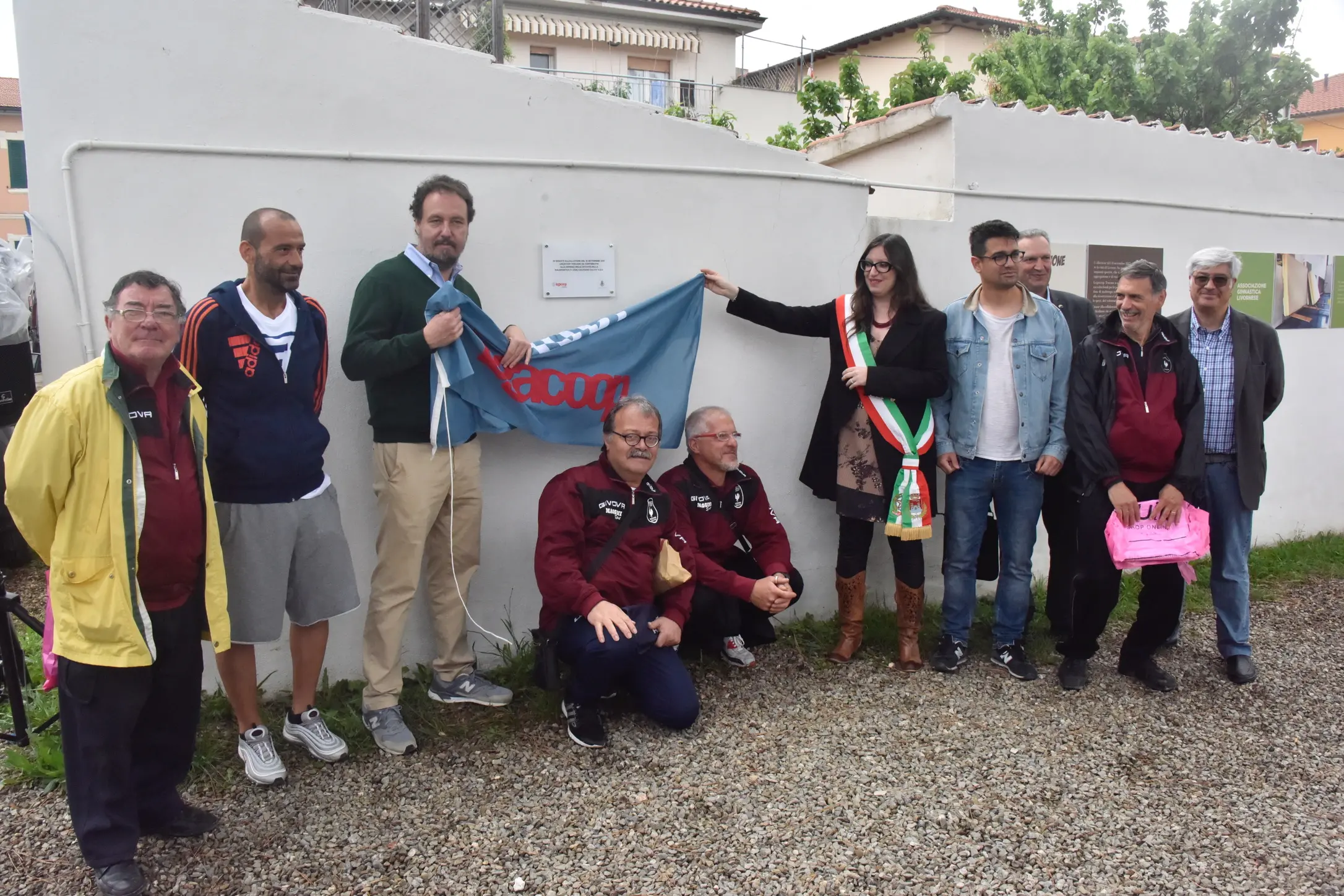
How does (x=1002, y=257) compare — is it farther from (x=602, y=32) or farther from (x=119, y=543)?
(x=602, y=32)

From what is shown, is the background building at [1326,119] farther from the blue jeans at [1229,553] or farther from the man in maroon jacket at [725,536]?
the man in maroon jacket at [725,536]

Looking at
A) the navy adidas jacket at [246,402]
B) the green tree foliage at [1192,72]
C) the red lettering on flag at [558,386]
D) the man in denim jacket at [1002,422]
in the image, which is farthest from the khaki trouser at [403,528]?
the green tree foliage at [1192,72]

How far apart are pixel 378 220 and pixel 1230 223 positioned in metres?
5.76

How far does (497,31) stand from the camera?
4.84 metres

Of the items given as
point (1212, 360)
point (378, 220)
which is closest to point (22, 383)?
point (378, 220)

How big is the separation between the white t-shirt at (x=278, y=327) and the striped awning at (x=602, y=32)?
21.7 m

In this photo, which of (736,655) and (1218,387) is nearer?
(1218,387)

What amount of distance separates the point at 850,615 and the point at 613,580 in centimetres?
140

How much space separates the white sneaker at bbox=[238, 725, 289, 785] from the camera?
345 cm

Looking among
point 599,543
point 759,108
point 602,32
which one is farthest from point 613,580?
point 759,108

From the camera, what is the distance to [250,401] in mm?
3301

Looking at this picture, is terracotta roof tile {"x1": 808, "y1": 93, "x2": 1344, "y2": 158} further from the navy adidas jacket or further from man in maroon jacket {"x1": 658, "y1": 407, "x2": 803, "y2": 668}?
the navy adidas jacket

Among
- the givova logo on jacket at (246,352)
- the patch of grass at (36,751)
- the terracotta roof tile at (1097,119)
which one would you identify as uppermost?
the terracotta roof tile at (1097,119)

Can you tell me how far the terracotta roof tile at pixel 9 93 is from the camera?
27109 millimetres
